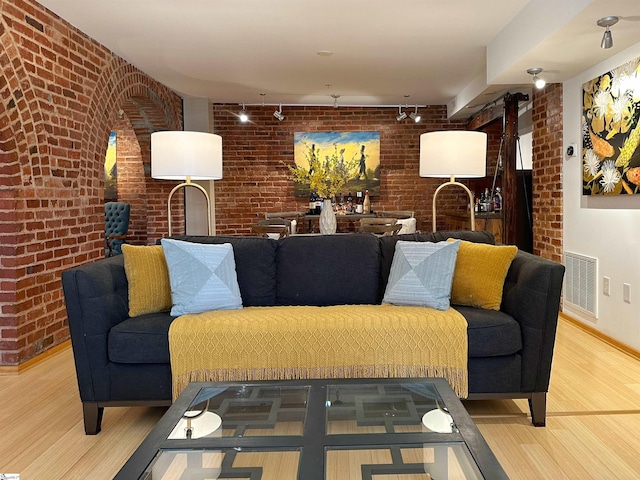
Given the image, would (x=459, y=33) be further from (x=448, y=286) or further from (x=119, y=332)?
(x=119, y=332)

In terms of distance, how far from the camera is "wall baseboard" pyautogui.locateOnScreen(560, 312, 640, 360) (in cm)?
383

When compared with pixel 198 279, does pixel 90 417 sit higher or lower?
lower

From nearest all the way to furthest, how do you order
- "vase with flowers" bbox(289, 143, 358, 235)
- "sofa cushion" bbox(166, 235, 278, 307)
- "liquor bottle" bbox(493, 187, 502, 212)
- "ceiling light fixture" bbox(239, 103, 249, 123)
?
"sofa cushion" bbox(166, 235, 278, 307)
"liquor bottle" bbox(493, 187, 502, 212)
"ceiling light fixture" bbox(239, 103, 249, 123)
"vase with flowers" bbox(289, 143, 358, 235)

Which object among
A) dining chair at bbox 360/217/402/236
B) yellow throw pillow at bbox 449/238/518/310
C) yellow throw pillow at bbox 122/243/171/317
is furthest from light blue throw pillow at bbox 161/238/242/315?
dining chair at bbox 360/217/402/236

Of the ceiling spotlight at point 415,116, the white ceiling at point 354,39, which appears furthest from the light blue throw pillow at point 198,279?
the ceiling spotlight at point 415,116

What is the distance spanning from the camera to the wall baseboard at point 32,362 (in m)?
3.55

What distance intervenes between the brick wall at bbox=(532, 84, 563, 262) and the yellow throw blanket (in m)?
3.02

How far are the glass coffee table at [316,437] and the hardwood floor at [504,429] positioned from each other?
68cm

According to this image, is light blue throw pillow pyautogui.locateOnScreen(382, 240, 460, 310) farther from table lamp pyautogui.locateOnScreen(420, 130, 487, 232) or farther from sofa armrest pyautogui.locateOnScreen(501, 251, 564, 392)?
table lamp pyautogui.locateOnScreen(420, 130, 487, 232)

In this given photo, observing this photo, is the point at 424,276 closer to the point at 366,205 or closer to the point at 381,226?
the point at 381,226

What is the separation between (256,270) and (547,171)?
3.47 metres

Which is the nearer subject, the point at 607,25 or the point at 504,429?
the point at 504,429

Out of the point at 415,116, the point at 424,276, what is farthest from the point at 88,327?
the point at 415,116

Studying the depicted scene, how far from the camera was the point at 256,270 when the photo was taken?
3.18m
